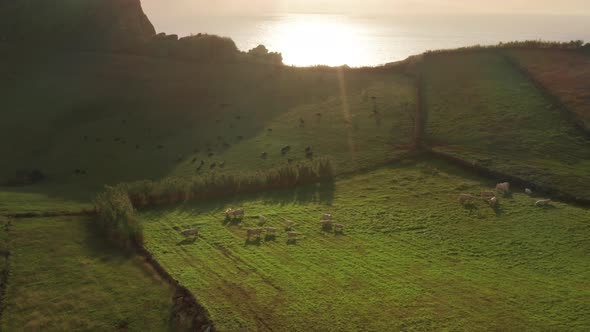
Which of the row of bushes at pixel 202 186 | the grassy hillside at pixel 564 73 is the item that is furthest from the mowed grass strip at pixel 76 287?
the grassy hillside at pixel 564 73

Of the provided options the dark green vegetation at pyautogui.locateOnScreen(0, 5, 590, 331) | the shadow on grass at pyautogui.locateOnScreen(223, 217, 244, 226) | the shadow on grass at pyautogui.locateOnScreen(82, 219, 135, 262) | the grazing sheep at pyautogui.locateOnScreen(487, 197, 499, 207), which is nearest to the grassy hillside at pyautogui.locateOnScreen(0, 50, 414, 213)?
the dark green vegetation at pyautogui.locateOnScreen(0, 5, 590, 331)

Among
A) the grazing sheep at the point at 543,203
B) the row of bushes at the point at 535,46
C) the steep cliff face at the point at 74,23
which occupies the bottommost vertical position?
the grazing sheep at the point at 543,203

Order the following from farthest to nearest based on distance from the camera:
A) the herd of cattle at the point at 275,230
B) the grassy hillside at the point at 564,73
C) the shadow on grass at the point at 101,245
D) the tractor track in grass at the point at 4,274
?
the grassy hillside at the point at 564,73, the herd of cattle at the point at 275,230, the shadow on grass at the point at 101,245, the tractor track in grass at the point at 4,274

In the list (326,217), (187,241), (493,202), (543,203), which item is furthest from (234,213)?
(543,203)

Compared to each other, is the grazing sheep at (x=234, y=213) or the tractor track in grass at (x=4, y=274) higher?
the grazing sheep at (x=234, y=213)

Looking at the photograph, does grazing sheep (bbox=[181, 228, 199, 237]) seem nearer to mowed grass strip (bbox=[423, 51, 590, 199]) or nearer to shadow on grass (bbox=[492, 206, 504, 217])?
shadow on grass (bbox=[492, 206, 504, 217])

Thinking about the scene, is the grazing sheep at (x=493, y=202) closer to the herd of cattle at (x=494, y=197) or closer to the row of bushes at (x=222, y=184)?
the herd of cattle at (x=494, y=197)

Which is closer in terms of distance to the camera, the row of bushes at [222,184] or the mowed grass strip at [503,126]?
the row of bushes at [222,184]
